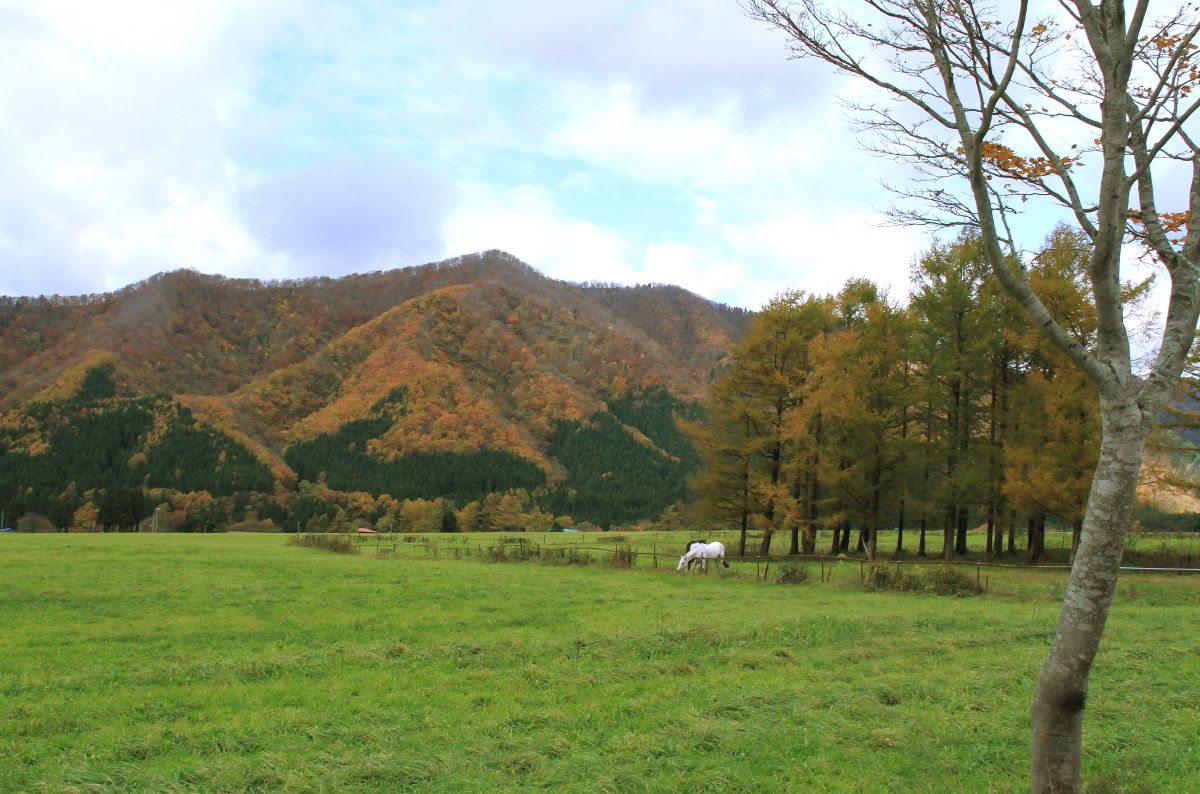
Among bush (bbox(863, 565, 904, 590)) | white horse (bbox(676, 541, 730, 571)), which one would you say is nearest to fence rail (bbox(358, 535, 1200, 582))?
bush (bbox(863, 565, 904, 590))

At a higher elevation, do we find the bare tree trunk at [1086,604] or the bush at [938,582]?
the bare tree trunk at [1086,604]

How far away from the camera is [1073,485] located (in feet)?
83.7

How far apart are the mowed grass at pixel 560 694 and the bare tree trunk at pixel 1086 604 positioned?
145 cm

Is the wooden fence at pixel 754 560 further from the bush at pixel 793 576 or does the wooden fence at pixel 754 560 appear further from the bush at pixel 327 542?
the bush at pixel 327 542

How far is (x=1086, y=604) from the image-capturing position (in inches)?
190

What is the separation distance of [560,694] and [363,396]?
142 meters

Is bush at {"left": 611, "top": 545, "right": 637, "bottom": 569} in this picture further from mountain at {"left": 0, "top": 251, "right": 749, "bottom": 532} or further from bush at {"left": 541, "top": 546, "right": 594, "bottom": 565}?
mountain at {"left": 0, "top": 251, "right": 749, "bottom": 532}

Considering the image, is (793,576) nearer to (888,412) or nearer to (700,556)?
(700,556)

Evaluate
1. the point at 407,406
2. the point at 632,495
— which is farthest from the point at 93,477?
the point at 632,495

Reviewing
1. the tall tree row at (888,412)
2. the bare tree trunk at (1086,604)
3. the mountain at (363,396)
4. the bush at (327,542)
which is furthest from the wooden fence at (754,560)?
the mountain at (363,396)

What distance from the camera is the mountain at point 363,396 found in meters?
115

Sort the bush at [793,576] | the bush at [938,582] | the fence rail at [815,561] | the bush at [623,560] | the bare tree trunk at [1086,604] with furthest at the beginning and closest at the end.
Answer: the bush at [623,560]
the fence rail at [815,561]
the bush at [793,576]
the bush at [938,582]
the bare tree trunk at [1086,604]

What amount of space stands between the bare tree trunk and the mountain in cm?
9408

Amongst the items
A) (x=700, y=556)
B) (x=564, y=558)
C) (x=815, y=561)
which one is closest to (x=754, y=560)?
(x=815, y=561)
